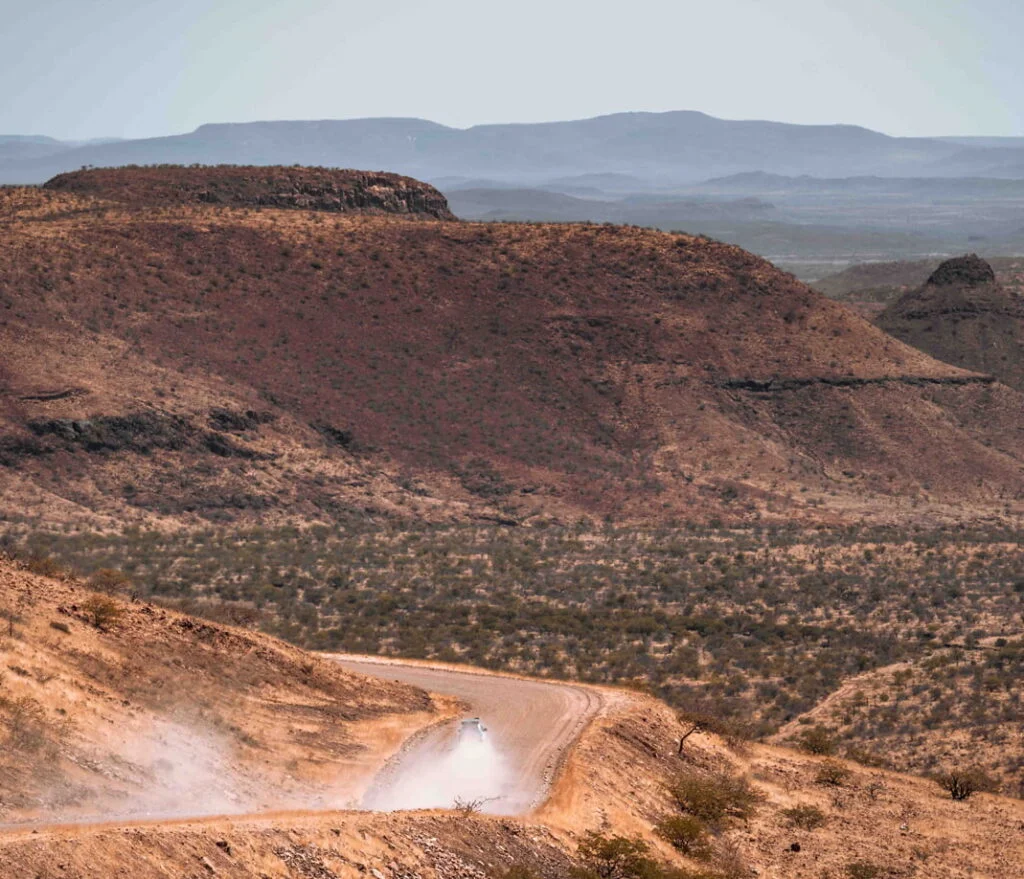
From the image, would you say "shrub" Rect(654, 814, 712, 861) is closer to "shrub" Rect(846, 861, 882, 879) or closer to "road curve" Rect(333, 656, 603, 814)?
"road curve" Rect(333, 656, 603, 814)

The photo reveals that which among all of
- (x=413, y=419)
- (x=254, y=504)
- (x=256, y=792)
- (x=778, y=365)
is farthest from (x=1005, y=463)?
(x=256, y=792)

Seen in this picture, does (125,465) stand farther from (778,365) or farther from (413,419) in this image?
(778,365)

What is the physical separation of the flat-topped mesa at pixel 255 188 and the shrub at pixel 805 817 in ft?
212

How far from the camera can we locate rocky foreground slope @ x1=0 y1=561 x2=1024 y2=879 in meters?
17.5

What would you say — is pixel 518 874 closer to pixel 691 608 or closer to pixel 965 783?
pixel 965 783

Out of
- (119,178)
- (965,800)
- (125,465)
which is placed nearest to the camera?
(965,800)

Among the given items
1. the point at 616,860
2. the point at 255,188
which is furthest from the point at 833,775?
the point at 255,188

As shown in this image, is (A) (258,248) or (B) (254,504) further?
(A) (258,248)

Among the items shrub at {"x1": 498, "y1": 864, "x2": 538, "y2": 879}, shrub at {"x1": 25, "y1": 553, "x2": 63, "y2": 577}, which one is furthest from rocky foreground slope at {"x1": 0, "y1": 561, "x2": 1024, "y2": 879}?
shrub at {"x1": 25, "y1": 553, "x2": 63, "y2": 577}

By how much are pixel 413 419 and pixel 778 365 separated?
20.6 metres

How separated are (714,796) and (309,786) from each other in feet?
24.4

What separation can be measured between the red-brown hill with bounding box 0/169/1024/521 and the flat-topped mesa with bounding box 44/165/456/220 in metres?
0.97

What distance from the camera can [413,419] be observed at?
222 feet

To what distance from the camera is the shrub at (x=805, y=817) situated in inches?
1002
